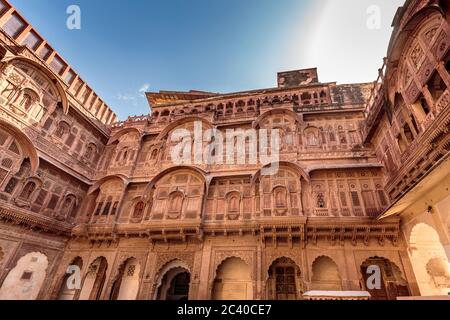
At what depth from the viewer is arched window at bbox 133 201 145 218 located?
14.3m

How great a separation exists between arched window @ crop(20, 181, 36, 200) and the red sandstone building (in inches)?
3.4

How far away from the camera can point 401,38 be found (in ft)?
28.2

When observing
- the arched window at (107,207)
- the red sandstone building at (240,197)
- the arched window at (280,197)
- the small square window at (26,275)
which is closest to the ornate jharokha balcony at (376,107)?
the red sandstone building at (240,197)

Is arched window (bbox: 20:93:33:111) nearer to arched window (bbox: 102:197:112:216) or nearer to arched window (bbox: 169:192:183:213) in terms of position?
arched window (bbox: 102:197:112:216)

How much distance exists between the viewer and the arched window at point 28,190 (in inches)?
492

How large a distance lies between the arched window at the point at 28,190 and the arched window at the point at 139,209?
5490mm

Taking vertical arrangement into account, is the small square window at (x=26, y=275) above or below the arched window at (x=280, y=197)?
below

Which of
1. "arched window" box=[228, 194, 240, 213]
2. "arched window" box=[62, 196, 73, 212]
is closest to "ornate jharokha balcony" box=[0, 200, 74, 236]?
"arched window" box=[62, 196, 73, 212]

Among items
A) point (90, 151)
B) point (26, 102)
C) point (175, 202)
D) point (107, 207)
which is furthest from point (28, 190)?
point (175, 202)

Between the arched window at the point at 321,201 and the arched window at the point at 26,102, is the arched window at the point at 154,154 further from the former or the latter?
the arched window at the point at 321,201

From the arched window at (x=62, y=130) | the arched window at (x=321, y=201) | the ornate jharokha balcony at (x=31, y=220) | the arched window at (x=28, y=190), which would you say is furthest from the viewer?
the arched window at (x=62, y=130)

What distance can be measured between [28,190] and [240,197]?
38.1 feet
